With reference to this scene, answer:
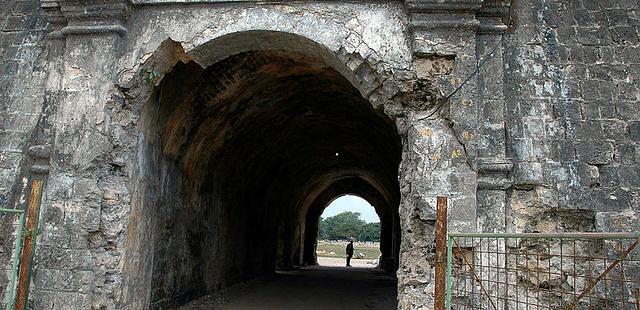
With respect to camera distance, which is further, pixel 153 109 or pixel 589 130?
pixel 153 109

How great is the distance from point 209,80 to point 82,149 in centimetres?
220

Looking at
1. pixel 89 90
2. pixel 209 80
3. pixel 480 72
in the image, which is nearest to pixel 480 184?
pixel 480 72

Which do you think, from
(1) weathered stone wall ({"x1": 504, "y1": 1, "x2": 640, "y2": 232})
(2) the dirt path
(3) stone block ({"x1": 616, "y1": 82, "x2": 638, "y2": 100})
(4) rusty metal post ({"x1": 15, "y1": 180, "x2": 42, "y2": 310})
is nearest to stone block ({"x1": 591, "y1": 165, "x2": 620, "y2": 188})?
(1) weathered stone wall ({"x1": 504, "y1": 1, "x2": 640, "y2": 232})

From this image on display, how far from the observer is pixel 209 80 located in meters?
8.08

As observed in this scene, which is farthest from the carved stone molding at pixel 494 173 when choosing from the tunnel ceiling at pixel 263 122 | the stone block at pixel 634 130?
the tunnel ceiling at pixel 263 122

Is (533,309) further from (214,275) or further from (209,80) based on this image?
(214,275)

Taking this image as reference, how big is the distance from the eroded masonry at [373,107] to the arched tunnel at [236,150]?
11cm

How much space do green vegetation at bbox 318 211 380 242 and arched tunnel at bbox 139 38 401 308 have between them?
58462 mm

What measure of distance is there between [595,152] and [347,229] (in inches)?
2781

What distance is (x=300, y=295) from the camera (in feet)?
38.3

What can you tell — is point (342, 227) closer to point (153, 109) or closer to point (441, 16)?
point (153, 109)

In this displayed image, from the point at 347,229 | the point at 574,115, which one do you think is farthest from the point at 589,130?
the point at 347,229

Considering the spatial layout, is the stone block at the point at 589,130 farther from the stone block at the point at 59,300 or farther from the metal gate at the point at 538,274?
the stone block at the point at 59,300

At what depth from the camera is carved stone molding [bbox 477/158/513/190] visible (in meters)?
6.07
